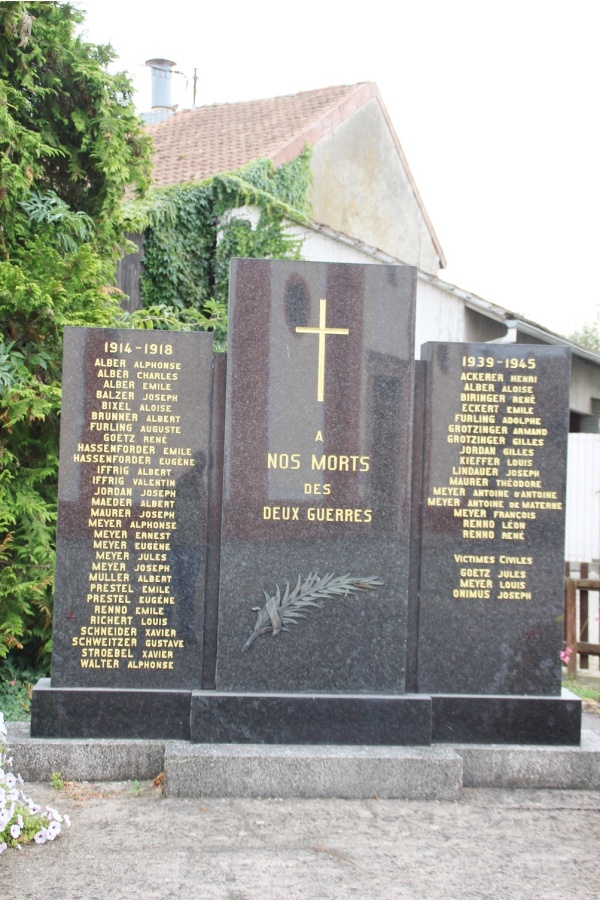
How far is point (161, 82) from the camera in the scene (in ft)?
74.3

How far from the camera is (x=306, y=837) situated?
149 inches

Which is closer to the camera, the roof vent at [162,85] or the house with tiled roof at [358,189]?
the house with tiled roof at [358,189]

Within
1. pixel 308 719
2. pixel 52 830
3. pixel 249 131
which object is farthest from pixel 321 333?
pixel 249 131

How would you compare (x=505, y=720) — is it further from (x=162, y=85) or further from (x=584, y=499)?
(x=162, y=85)

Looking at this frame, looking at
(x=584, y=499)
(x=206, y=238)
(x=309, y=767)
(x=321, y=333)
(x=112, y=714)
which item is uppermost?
(x=206, y=238)

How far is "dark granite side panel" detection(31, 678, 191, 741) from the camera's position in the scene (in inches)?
175

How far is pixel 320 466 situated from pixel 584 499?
10444 millimetres

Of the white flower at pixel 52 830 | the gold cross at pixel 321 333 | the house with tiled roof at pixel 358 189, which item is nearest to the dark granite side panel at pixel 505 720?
the gold cross at pixel 321 333

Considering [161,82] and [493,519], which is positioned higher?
[161,82]

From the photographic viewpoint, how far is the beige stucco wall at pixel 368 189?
16.2 meters

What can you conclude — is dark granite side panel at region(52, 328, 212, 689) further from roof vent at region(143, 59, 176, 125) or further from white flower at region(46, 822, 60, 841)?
roof vent at region(143, 59, 176, 125)

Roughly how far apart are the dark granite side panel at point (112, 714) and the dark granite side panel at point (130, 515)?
0.25 feet

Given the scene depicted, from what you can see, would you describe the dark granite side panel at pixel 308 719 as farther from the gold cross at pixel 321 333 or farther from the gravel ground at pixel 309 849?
the gold cross at pixel 321 333

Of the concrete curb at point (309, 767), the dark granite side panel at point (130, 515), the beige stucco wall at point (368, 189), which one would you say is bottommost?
the concrete curb at point (309, 767)
